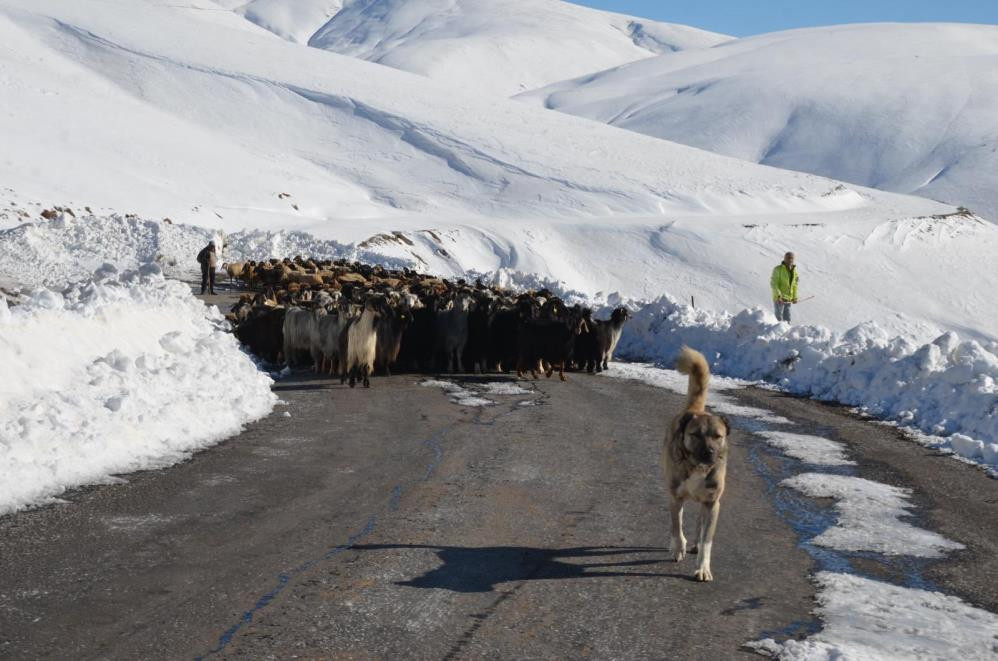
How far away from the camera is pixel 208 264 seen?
34.9 m

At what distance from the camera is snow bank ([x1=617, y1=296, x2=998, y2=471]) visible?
1419 centimetres

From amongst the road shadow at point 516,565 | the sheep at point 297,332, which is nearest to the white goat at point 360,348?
the sheep at point 297,332

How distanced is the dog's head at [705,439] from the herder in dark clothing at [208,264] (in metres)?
28.5

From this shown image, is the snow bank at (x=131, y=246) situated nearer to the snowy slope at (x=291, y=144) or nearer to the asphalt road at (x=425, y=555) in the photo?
the snowy slope at (x=291, y=144)

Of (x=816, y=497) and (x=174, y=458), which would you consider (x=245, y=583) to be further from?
(x=816, y=497)

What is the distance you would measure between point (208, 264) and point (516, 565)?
28.5 meters

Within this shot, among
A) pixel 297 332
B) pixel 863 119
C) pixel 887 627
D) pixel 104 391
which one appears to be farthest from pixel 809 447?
pixel 863 119

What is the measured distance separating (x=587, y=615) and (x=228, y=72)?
102820 mm

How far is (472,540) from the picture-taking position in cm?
877

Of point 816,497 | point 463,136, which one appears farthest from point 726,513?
point 463,136

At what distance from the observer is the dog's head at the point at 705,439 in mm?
7926

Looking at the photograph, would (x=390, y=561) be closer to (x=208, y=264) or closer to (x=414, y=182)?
(x=208, y=264)

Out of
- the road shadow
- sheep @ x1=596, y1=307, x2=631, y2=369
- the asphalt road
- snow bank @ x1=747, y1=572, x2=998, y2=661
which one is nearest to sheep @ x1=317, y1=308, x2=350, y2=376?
sheep @ x1=596, y1=307, x2=631, y2=369

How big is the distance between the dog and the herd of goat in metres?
10.5
